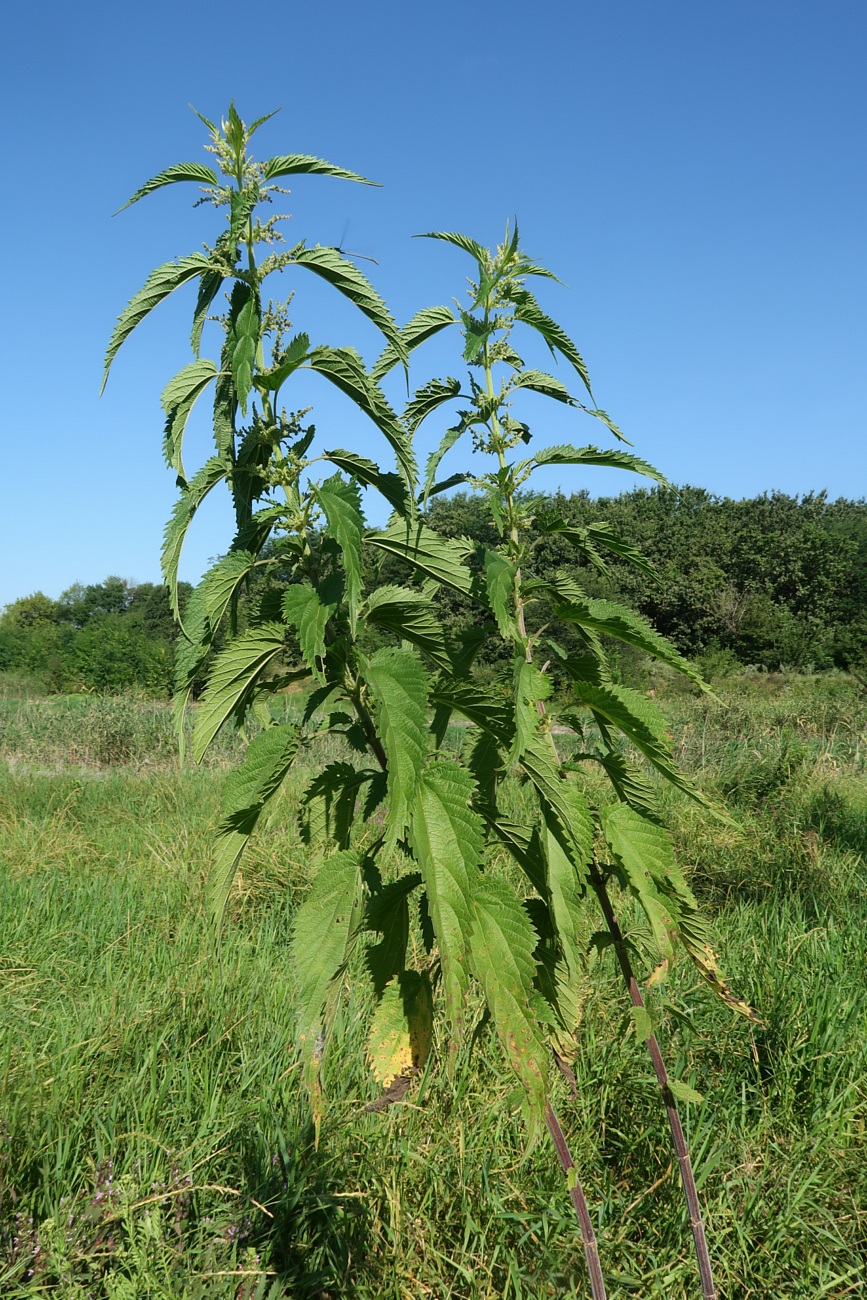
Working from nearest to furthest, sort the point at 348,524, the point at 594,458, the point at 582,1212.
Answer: the point at 348,524
the point at 582,1212
the point at 594,458

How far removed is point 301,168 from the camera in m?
1.40

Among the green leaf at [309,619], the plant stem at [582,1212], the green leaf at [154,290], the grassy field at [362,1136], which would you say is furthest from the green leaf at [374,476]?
the plant stem at [582,1212]

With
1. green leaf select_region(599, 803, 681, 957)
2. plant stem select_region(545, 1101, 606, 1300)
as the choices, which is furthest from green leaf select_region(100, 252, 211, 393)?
plant stem select_region(545, 1101, 606, 1300)

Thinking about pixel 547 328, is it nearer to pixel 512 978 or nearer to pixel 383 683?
pixel 383 683

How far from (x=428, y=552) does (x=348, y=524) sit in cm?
26

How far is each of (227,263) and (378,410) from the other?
1.05 feet

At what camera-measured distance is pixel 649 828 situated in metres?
1.65

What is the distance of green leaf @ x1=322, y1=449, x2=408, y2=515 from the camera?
1395 millimetres

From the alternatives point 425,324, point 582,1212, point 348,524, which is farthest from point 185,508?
point 582,1212

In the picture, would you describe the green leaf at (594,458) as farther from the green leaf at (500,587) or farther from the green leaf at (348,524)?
the green leaf at (348,524)

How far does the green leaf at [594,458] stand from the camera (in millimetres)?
1683

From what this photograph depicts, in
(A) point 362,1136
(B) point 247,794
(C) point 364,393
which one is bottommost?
(A) point 362,1136

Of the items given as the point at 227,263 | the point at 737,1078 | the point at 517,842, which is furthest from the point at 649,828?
the point at 737,1078

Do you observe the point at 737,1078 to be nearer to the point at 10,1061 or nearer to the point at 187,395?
the point at 10,1061
